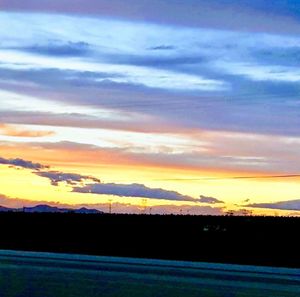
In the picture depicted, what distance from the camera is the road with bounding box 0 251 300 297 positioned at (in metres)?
31.3

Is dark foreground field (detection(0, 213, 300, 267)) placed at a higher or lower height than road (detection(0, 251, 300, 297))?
higher

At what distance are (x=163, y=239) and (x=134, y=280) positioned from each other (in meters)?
47.6

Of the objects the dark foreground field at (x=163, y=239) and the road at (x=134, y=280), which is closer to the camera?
the road at (x=134, y=280)

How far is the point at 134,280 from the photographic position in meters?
36.6

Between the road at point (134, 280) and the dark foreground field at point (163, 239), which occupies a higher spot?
the dark foreground field at point (163, 239)

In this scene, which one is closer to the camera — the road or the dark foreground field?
the road

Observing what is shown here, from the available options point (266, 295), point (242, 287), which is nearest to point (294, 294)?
point (266, 295)

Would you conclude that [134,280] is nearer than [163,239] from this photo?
Yes

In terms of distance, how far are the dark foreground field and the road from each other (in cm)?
1309

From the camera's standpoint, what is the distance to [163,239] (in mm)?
84062

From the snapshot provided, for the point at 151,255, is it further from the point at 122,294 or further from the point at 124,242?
the point at 122,294

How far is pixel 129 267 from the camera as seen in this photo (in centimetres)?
4631

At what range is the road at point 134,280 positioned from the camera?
1233 inches

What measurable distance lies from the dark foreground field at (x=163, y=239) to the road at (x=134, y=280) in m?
13.1
